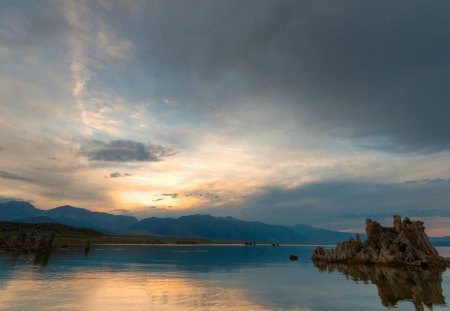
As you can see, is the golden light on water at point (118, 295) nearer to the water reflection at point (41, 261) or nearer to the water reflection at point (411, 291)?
the water reflection at point (411, 291)

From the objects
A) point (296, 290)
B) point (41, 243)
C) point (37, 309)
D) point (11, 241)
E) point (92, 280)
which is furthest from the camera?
point (11, 241)

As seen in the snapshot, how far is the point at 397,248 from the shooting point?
325 feet

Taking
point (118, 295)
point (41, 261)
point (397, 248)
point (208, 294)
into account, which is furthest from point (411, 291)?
point (41, 261)

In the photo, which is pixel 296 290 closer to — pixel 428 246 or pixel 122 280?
pixel 122 280

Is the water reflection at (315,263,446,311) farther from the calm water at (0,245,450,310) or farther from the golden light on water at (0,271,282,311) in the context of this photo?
the golden light on water at (0,271,282,311)

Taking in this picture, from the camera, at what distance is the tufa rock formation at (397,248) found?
96.4 metres

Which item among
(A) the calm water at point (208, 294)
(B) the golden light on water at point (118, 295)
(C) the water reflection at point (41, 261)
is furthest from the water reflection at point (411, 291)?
(C) the water reflection at point (41, 261)

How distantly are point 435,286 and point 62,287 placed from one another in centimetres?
5635

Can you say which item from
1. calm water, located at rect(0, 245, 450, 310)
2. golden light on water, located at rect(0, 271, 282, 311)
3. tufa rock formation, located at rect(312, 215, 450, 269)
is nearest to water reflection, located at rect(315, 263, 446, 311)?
calm water, located at rect(0, 245, 450, 310)

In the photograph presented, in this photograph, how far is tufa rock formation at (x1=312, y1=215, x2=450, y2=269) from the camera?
9644 centimetres

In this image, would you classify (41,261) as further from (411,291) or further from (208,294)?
(411,291)

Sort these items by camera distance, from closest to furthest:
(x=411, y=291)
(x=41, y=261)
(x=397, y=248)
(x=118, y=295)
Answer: (x=118, y=295), (x=411, y=291), (x=41, y=261), (x=397, y=248)

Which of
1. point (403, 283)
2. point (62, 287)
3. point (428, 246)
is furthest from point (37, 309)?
point (428, 246)

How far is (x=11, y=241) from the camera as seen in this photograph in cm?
14450
